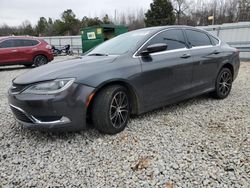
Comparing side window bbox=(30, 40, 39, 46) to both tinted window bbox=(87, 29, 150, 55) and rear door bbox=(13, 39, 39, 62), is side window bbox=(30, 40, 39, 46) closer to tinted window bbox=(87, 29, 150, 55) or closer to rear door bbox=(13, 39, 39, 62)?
rear door bbox=(13, 39, 39, 62)

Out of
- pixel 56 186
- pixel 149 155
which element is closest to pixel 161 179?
pixel 149 155

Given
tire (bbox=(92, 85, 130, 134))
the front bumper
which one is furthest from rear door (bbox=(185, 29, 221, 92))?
the front bumper

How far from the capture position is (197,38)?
14.9 ft

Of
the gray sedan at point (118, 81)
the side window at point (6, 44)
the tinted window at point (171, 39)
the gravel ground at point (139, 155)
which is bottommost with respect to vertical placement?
the gravel ground at point (139, 155)

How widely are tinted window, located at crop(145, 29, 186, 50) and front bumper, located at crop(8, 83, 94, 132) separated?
1.49m

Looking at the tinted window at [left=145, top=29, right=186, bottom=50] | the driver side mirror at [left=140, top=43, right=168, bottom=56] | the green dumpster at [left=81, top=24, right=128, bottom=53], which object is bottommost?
the driver side mirror at [left=140, top=43, right=168, bottom=56]

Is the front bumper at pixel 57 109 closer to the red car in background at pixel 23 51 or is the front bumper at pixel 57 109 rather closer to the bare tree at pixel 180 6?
Result: the red car in background at pixel 23 51

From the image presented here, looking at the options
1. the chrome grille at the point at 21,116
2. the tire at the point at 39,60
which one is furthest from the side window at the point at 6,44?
the chrome grille at the point at 21,116

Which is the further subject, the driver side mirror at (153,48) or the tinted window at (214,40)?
the tinted window at (214,40)

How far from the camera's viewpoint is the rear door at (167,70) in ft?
11.7

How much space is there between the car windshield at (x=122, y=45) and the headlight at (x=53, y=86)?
103 cm

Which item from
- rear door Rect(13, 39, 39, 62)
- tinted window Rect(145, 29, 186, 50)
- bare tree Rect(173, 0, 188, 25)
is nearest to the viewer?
tinted window Rect(145, 29, 186, 50)

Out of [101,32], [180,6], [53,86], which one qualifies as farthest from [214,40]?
[180,6]

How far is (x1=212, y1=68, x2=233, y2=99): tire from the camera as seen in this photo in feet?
15.9
